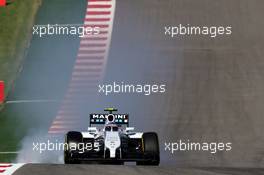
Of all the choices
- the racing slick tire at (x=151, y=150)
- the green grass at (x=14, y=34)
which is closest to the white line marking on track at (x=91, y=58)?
the green grass at (x=14, y=34)

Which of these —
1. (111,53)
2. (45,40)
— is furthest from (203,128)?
(45,40)

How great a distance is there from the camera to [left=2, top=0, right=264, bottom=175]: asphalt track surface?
2478 centimetres

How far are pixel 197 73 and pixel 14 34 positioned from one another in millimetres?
6112

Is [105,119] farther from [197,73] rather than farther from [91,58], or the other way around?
[91,58]

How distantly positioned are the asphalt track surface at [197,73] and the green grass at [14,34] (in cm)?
276

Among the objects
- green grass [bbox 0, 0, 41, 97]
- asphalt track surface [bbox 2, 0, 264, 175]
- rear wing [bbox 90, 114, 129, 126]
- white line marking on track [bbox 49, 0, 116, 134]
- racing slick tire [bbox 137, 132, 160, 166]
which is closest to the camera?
racing slick tire [bbox 137, 132, 160, 166]

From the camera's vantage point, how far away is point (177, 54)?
2780cm

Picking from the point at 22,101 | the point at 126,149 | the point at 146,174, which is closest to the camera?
the point at 146,174

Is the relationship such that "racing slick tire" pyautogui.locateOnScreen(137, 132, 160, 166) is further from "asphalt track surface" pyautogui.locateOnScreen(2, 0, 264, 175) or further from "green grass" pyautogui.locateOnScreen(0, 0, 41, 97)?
"green grass" pyautogui.locateOnScreen(0, 0, 41, 97)

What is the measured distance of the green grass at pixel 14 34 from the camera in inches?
1104

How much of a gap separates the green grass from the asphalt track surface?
2.76m

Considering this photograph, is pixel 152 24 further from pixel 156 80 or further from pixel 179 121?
pixel 179 121

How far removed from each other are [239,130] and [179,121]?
161 centimetres

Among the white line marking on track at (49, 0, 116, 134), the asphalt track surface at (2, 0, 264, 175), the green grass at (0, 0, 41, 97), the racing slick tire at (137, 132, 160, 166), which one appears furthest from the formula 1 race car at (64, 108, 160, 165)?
the green grass at (0, 0, 41, 97)
